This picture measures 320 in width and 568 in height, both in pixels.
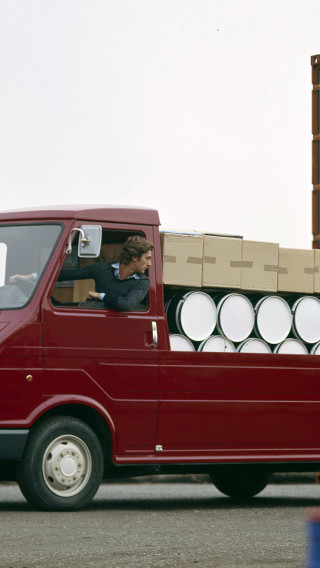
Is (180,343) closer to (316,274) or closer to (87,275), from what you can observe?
(87,275)

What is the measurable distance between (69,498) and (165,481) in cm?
1407

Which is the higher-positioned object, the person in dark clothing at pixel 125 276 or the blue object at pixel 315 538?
→ the person in dark clothing at pixel 125 276

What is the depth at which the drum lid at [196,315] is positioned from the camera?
956cm

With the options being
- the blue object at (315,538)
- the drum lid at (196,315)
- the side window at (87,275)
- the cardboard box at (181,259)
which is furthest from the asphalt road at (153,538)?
the blue object at (315,538)

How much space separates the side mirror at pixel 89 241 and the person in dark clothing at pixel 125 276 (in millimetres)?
262

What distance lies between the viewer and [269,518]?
872cm

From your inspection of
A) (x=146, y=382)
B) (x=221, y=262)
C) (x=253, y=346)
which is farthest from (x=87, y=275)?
(x=253, y=346)

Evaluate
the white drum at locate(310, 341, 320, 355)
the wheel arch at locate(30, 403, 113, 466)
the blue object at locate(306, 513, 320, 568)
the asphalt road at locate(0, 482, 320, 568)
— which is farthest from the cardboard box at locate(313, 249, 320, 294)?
the blue object at locate(306, 513, 320, 568)

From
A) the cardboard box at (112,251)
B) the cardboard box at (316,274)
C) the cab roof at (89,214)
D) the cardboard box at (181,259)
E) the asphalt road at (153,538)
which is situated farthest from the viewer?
the cardboard box at (316,274)

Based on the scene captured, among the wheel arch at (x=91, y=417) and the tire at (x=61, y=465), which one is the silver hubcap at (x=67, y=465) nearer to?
the tire at (x=61, y=465)

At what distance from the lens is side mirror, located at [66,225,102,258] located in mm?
8875

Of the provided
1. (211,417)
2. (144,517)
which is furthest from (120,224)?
(144,517)

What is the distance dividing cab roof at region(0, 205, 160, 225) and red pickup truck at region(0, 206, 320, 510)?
0.5 inches

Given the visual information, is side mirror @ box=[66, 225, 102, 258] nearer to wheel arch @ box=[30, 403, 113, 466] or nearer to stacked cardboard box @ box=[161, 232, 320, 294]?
stacked cardboard box @ box=[161, 232, 320, 294]
